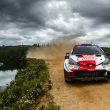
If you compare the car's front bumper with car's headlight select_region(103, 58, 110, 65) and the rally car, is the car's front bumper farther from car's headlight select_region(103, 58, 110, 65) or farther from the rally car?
car's headlight select_region(103, 58, 110, 65)

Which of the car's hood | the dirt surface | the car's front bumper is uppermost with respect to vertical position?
the car's hood

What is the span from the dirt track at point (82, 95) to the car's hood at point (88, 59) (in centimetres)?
105

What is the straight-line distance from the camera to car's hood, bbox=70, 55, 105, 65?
1322 cm

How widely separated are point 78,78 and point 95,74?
2.58 ft

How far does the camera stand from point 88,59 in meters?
13.4

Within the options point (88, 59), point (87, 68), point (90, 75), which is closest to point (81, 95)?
point (90, 75)

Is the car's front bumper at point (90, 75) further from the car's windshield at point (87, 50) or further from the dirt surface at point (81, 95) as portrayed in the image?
the car's windshield at point (87, 50)

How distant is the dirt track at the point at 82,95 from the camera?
33.2ft

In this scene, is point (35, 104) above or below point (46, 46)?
above

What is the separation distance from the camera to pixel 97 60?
13.4 metres

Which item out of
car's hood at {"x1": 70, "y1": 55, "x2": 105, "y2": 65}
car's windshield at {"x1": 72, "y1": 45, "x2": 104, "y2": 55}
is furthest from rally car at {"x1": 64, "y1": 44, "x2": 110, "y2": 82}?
car's windshield at {"x1": 72, "y1": 45, "x2": 104, "y2": 55}

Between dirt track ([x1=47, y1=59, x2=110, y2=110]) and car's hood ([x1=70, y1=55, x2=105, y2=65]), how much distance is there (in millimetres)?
1052

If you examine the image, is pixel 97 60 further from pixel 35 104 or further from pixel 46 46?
pixel 46 46

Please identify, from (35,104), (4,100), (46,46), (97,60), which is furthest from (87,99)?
(46,46)
